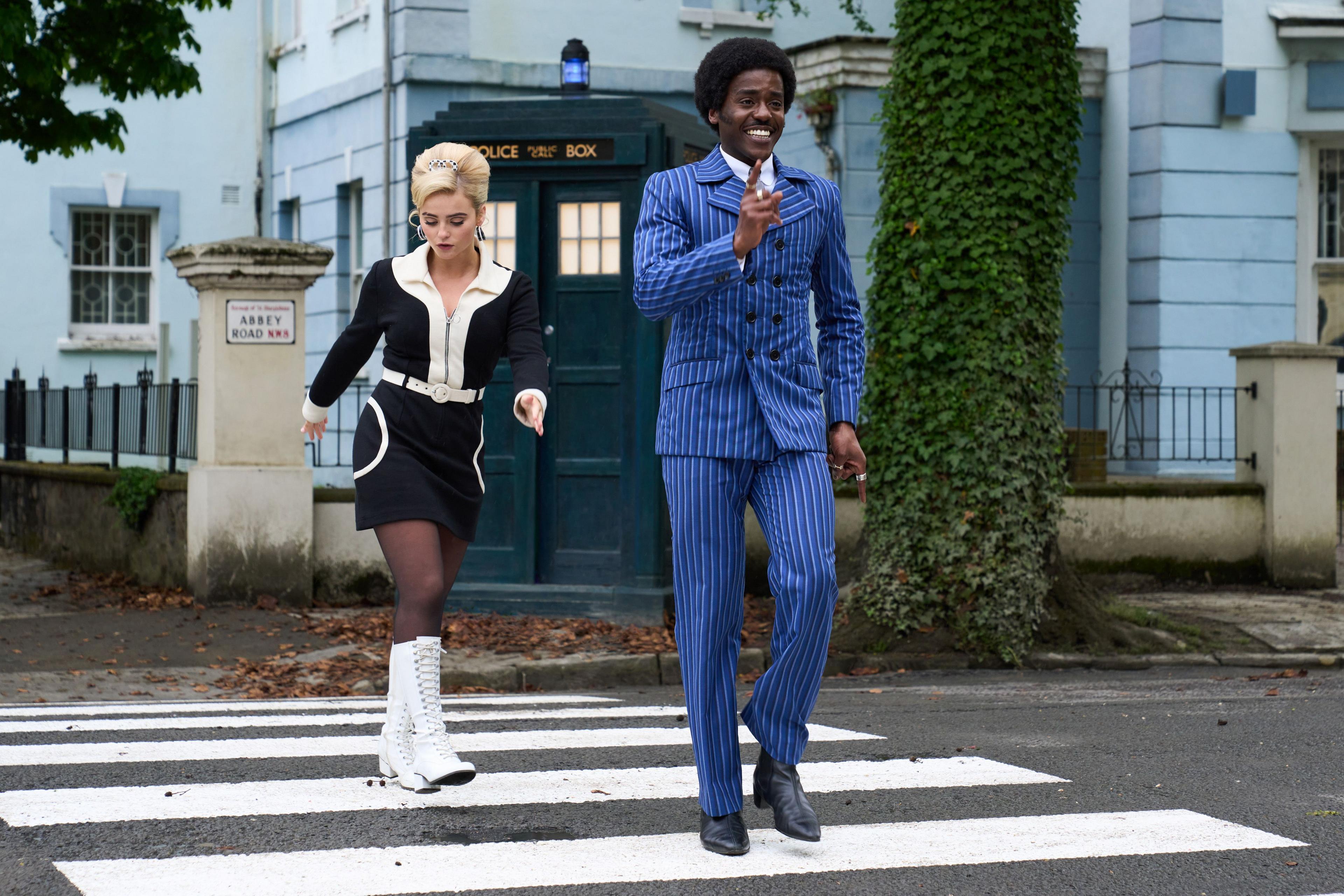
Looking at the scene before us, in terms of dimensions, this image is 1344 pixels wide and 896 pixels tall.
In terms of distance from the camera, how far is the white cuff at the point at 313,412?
18.0 ft

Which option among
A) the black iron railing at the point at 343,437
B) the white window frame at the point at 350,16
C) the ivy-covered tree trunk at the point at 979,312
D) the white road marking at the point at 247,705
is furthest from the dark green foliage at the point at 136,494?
the white window frame at the point at 350,16

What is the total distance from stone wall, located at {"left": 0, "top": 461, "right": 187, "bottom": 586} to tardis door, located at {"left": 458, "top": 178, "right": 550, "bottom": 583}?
2353 mm

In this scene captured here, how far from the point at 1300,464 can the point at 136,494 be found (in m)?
8.52

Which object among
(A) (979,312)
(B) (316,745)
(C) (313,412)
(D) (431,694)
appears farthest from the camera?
(A) (979,312)

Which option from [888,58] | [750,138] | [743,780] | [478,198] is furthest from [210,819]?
[888,58]

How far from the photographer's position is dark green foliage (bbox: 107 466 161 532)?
12086mm

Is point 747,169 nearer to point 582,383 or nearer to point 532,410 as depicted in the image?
point 532,410

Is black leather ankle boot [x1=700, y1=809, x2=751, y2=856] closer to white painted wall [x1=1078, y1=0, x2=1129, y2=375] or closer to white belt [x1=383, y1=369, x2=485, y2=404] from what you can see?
white belt [x1=383, y1=369, x2=485, y2=404]

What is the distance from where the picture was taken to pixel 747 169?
14.9 ft

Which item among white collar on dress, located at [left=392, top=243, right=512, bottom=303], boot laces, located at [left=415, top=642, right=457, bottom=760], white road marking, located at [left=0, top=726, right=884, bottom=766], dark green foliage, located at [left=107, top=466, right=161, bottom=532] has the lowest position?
white road marking, located at [left=0, top=726, right=884, bottom=766]

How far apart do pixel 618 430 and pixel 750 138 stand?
5924 mm

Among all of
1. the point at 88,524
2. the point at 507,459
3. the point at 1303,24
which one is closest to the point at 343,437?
the point at 88,524

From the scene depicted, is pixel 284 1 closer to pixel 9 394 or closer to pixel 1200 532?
pixel 9 394

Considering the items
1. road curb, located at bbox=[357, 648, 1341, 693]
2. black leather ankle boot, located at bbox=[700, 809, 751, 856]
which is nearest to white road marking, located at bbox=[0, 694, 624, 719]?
road curb, located at bbox=[357, 648, 1341, 693]
